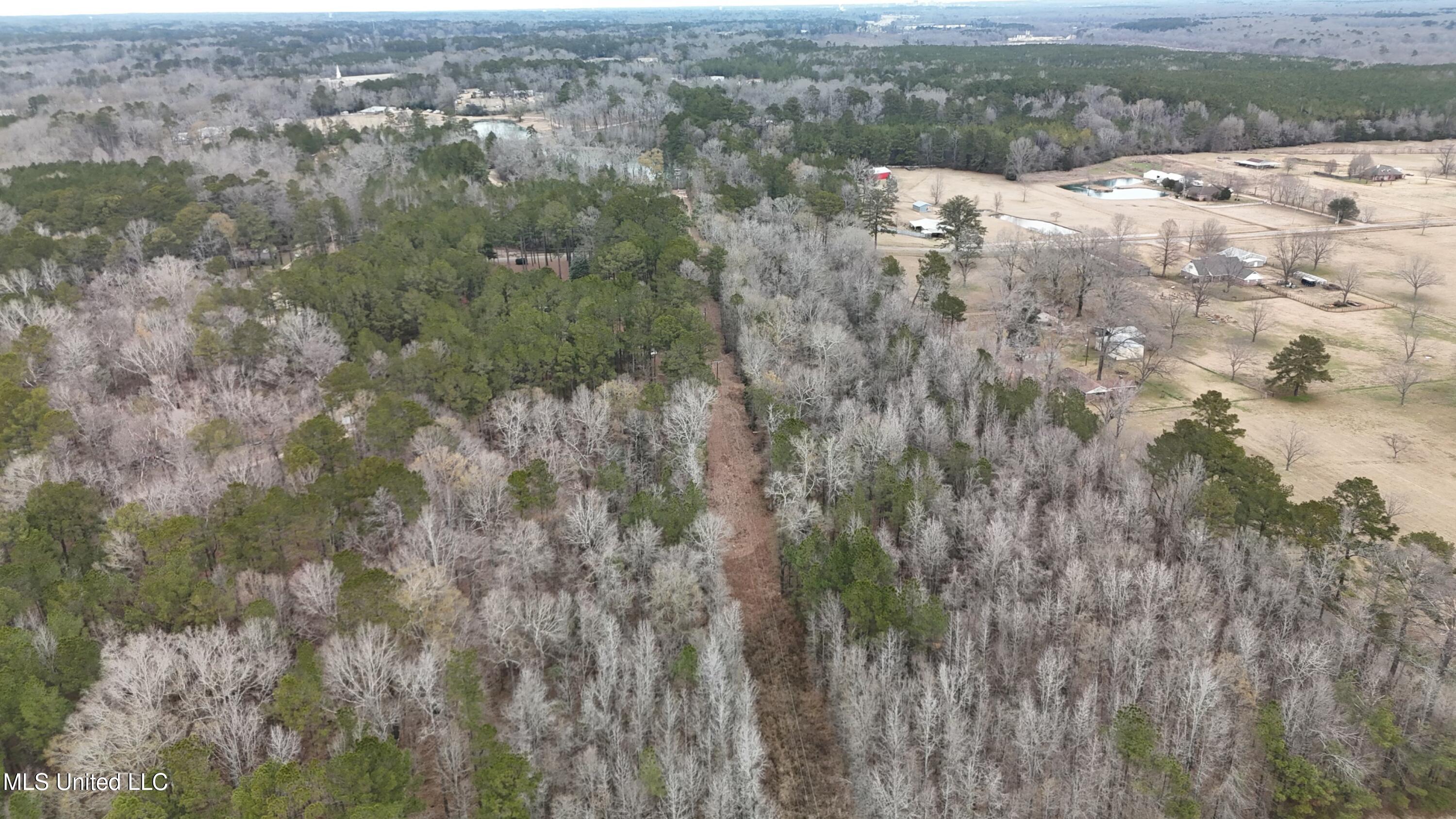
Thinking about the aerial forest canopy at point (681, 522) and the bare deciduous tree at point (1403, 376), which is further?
the bare deciduous tree at point (1403, 376)

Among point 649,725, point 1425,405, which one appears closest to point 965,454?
point 649,725

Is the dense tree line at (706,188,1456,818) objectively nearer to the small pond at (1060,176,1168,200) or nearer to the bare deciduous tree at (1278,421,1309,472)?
the bare deciduous tree at (1278,421,1309,472)

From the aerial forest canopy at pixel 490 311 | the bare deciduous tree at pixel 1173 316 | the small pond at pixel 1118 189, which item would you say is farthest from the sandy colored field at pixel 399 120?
the bare deciduous tree at pixel 1173 316

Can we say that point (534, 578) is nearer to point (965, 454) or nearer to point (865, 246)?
point (965, 454)

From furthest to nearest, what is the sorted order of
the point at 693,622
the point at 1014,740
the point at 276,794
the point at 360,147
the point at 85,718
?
1. the point at 360,147
2. the point at 693,622
3. the point at 1014,740
4. the point at 85,718
5. the point at 276,794

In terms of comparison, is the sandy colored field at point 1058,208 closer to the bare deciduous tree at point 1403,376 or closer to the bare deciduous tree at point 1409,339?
the bare deciduous tree at point 1409,339

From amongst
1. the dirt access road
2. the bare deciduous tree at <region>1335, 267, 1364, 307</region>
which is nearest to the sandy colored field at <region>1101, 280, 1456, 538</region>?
the bare deciduous tree at <region>1335, 267, 1364, 307</region>
